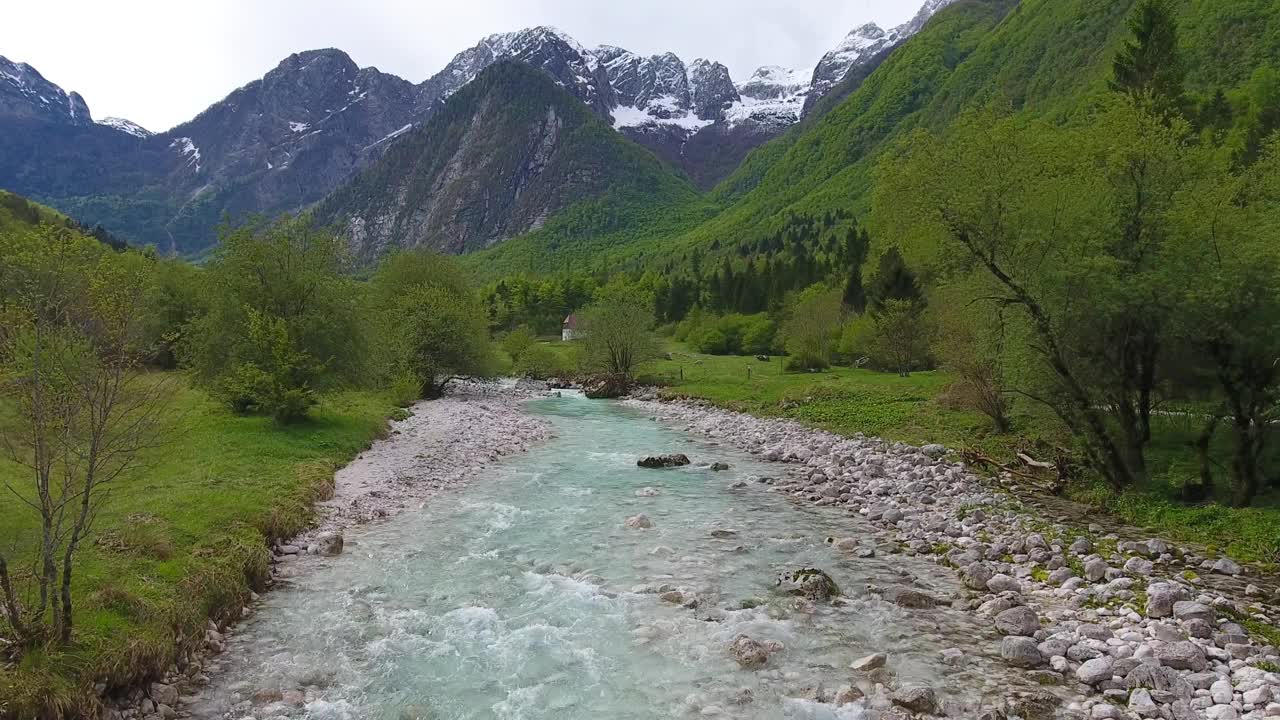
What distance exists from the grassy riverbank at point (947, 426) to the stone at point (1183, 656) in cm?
513

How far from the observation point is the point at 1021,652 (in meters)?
10.8

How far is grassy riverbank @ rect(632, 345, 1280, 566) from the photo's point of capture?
15.0 metres

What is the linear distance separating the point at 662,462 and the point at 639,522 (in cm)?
918

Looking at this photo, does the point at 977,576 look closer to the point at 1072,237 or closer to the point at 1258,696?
the point at 1258,696

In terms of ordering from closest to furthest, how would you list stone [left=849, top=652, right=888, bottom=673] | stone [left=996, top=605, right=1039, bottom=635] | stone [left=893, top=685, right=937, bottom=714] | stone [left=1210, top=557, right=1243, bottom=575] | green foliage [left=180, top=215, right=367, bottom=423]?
1. stone [left=893, top=685, right=937, bottom=714]
2. stone [left=849, top=652, right=888, bottom=673]
3. stone [left=996, top=605, right=1039, bottom=635]
4. stone [left=1210, top=557, right=1243, bottom=575]
5. green foliage [left=180, top=215, right=367, bottom=423]

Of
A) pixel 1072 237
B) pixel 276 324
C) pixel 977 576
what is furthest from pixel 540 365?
pixel 977 576

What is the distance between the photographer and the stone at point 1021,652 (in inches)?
420

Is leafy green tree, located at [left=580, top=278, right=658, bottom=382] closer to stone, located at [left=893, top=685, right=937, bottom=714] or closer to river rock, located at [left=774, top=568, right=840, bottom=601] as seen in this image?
river rock, located at [left=774, top=568, right=840, bottom=601]

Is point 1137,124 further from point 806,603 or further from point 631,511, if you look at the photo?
point 631,511

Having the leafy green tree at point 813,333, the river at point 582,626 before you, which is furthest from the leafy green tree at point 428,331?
the river at point 582,626

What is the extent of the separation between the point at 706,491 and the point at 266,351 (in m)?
21.3

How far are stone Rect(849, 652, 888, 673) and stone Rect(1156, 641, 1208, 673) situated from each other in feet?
13.0

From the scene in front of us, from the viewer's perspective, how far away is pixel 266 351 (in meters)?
30.7

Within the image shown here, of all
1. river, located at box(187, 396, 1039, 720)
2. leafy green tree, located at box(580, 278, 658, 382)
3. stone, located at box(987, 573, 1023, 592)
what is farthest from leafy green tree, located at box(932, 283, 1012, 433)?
leafy green tree, located at box(580, 278, 658, 382)
